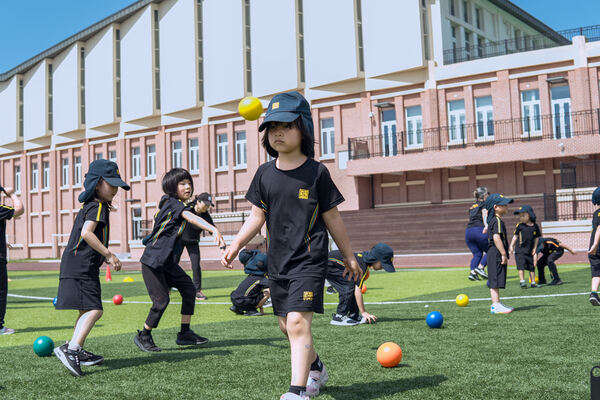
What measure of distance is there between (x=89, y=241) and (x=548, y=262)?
34.5 feet

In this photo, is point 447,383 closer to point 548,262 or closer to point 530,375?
point 530,375

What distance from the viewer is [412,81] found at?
37.2 meters

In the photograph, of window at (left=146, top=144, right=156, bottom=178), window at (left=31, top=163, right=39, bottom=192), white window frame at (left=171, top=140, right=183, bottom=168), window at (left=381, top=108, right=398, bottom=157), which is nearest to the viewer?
window at (left=381, top=108, right=398, bottom=157)

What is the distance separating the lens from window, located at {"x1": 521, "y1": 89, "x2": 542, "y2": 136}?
34219 millimetres

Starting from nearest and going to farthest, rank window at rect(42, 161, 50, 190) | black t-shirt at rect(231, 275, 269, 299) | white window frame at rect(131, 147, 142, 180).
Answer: black t-shirt at rect(231, 275, 269, 299) → white window frame at rect(131, 147, 142, 180) → window at rect(42, 161, 50, 190)

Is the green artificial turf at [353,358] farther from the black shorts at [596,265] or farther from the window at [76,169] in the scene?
the window at [76,169]

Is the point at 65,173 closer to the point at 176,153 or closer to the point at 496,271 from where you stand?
the point at 176,153

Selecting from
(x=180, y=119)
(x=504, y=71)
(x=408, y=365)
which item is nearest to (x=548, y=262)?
(x=408, y=365)

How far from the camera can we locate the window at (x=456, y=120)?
119ft

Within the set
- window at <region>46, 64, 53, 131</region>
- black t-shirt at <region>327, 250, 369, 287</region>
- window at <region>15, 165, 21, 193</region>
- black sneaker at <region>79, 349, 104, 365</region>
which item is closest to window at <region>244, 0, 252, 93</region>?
window at <region>46, 64, 53, 131</region>

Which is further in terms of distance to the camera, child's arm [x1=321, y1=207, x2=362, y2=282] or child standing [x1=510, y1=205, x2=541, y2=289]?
child standing [x1=510, y1=205, x2=541, y2=289]

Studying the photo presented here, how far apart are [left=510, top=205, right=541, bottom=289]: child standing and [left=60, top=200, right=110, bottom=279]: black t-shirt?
931 centimetres

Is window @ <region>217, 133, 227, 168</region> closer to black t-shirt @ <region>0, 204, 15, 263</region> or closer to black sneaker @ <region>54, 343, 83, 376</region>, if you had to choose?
black t-shirt @ <region>0, 204, 15, 263</region>

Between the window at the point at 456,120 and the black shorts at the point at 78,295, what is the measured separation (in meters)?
32.0
